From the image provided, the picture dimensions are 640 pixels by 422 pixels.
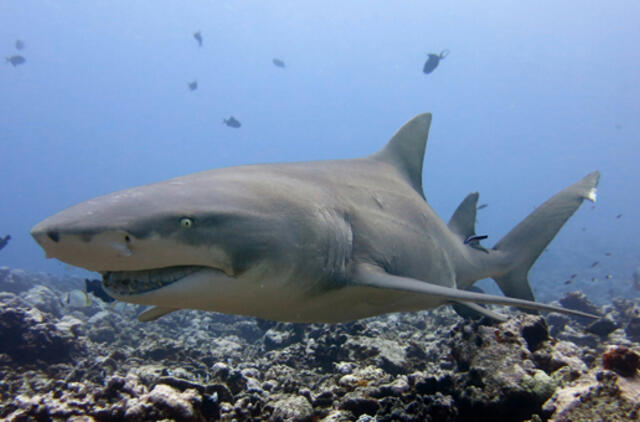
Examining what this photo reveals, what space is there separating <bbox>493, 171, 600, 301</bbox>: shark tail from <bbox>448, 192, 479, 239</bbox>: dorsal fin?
40cm

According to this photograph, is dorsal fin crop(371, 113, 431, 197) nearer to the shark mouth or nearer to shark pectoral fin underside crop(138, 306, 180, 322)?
shark pectoral fin underside crop(138, 306, 180, 322)

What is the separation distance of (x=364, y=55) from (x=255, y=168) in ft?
476

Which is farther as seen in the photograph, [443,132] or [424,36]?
[443,132]

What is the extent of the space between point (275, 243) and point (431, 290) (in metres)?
1.09

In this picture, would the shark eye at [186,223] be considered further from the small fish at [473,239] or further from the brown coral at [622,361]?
the small fish at [473,239]

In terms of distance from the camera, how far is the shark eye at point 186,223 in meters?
1.85

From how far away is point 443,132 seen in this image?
599 feet

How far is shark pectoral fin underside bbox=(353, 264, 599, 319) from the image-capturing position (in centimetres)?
233

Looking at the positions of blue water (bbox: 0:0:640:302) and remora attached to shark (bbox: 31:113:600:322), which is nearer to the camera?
remora attached to shark (bbox: 31:113:600:322)

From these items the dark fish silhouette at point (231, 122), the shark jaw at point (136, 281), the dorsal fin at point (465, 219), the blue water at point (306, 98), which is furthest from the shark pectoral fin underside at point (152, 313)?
the blue water at point (306, 98)

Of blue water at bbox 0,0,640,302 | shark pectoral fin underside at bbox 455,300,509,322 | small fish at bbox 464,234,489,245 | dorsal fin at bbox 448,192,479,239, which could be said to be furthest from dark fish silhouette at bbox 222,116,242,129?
blue water at bbox 0,0,640,302

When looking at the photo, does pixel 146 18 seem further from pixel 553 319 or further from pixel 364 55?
pixel 553 319

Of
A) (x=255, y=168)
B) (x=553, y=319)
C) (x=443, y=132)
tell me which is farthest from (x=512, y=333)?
(x=443, y=132)

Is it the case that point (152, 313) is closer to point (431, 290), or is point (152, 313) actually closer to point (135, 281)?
point (135, 281)
